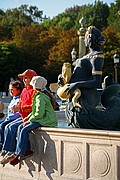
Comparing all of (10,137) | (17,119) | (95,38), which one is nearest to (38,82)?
(17,119)

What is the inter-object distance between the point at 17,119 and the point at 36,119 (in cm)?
77

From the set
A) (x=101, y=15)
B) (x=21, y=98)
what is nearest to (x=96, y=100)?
(x=21, y=98)

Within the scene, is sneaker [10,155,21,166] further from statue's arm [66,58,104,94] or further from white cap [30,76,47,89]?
statue's arm [66,58,104,94]

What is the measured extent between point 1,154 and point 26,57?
195 feet

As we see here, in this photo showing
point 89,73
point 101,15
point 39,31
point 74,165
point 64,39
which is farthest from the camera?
point 101,15

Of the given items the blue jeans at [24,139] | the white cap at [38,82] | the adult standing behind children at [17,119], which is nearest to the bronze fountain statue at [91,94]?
the white cap at [38,82]

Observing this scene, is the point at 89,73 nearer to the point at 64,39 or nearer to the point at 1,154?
the point at 1,154

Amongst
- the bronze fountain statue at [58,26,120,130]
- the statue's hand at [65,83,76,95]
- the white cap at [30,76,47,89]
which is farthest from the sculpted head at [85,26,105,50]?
the white cap at [30,76,47,89]

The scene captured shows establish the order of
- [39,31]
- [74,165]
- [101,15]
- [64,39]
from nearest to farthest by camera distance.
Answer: [74,165] < [64,39] < [39,31] < [101,15]

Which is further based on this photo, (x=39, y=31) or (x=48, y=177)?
(x=39, y=31)

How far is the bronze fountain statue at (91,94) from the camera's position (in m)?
7.09

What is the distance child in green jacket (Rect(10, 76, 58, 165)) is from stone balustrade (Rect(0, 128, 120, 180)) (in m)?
0.16

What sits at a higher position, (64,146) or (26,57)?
(26,57)

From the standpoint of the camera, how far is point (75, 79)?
289 inches
